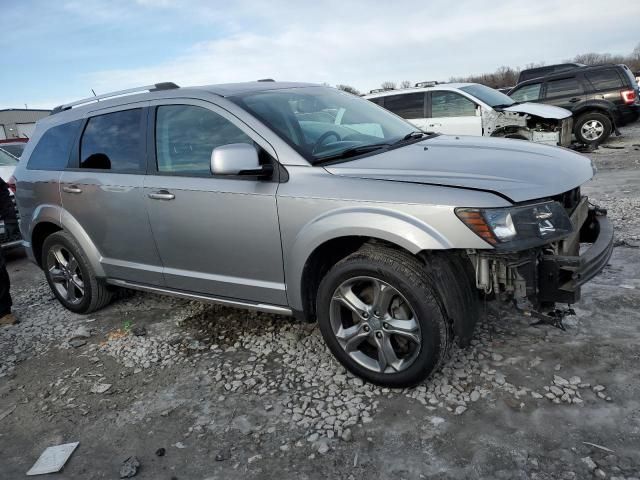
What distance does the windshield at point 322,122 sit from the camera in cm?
312

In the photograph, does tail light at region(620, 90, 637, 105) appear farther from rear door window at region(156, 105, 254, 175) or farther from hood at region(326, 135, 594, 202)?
rear door window at region(156, 105, 254, 175)

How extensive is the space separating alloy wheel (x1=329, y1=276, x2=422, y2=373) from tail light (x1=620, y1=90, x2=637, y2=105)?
11069mm

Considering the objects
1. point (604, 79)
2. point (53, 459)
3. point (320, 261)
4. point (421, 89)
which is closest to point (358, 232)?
point (320, 261)

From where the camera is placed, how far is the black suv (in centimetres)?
1117

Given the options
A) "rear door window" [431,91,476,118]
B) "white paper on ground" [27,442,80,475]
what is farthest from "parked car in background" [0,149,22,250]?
"rear door window" [431,91,476,118]

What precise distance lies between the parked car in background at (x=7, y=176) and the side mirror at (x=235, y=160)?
15.4ft

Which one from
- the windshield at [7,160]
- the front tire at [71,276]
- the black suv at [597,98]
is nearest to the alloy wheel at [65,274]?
the front tire at [71,276]

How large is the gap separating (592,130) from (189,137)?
1082 centimetres

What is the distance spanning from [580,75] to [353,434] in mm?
11900

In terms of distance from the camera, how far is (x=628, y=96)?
36.6ft

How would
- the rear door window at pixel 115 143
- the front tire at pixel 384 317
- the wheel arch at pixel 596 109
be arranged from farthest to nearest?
the wheel arch at pixel 596 109 → the rear door window at pixel 115 143 → the front tire at pixel 384 317

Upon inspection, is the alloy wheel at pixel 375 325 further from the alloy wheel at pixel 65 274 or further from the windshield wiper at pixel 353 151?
the alloy wheel at pixel 65 274

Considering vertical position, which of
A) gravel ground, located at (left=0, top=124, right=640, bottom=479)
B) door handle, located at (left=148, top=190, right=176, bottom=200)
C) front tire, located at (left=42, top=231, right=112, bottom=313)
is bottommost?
gravel ground, located at (left=0, top=124, right=640, bottom=479)

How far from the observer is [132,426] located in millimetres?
2826
